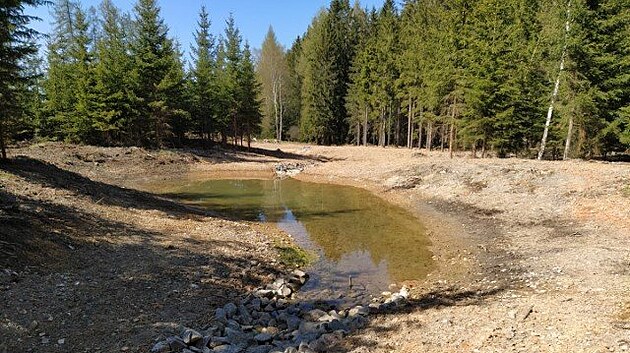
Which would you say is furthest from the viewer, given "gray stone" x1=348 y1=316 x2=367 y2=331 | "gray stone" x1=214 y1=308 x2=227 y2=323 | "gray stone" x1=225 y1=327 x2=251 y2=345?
"gray stone" x1=214 y1=308 x2=227 y2=323

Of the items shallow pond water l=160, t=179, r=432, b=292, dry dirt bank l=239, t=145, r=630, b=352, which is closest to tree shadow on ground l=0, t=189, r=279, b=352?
shallow pond water l=160, t=179, r=432, b=292

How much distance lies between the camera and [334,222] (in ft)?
65.8

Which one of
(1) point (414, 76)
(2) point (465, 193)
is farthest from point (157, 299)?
(1) point (414, 76)

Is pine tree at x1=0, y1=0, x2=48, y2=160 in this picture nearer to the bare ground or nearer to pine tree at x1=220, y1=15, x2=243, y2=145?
the bare ground

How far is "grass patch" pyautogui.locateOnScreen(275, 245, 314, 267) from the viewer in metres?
13.4

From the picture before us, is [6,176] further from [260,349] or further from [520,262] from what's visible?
[520,262]

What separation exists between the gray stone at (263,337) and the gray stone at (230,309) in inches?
43.2

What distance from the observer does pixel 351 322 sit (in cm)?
870

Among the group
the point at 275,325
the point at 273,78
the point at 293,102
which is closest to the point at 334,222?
the point at 275,325

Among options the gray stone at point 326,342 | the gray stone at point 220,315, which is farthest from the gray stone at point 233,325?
the gray stone at point 326,342

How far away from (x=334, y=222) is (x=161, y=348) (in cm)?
1355

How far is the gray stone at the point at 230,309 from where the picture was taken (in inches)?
357

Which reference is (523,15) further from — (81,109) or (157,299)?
(81,109)

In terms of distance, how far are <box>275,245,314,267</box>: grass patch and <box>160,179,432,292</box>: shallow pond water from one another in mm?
407
